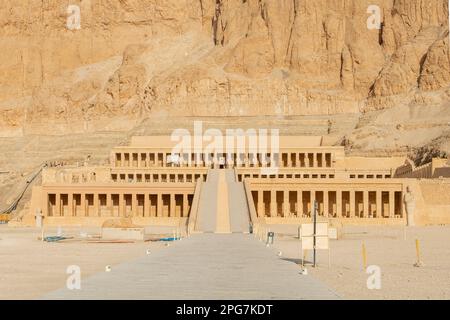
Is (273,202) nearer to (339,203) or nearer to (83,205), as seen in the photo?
(339,203)

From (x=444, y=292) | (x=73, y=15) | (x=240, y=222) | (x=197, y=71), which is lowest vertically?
(x=240, y=222)

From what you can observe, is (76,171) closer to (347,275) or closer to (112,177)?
(112,177)

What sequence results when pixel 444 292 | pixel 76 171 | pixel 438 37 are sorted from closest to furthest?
pixel 444 292 < pixel 76 171 < pixel 438 37

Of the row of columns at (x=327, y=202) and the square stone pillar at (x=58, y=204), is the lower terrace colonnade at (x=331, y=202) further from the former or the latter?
the square stone pillar at (x=58, y=204)

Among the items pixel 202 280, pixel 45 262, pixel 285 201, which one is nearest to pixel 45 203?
pixel 285 201

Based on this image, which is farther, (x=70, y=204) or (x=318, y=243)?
(x=70, y=204)

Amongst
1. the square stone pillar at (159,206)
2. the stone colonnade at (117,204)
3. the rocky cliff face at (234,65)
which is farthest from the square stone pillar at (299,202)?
the rocky cliff face at (234,65)
